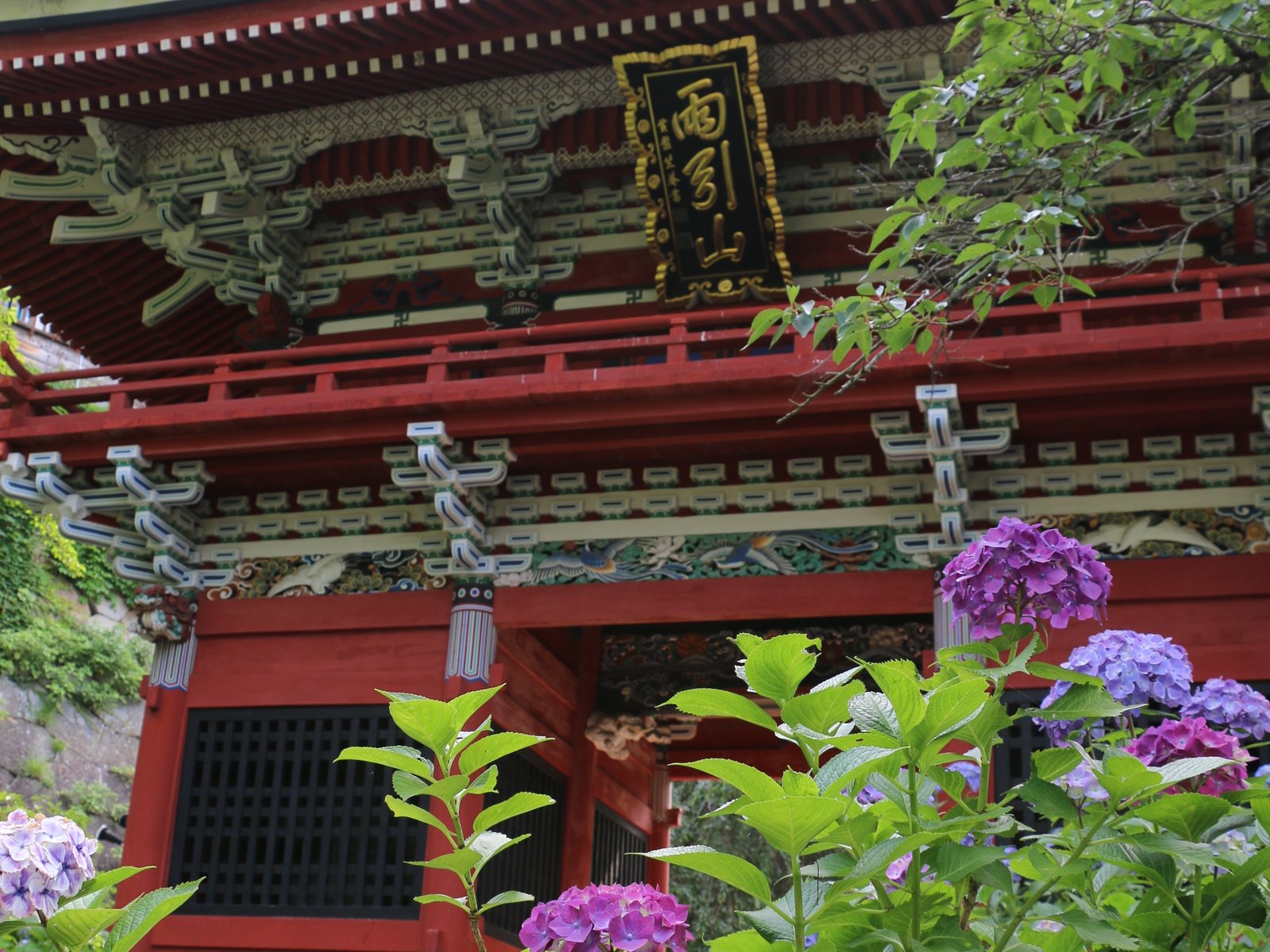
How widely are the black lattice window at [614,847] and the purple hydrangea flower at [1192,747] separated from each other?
26.5 feet

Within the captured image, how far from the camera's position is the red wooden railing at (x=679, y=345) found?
23.6 ft

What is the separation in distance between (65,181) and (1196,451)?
306 inches

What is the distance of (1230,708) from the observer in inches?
113

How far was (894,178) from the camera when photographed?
→ 9.23 metres

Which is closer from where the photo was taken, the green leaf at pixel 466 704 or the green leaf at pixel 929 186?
the green leaf at pixel 466 704

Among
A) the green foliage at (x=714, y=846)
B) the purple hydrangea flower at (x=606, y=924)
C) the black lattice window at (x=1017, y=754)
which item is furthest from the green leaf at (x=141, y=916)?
the green foliage at (x=714, y=846)

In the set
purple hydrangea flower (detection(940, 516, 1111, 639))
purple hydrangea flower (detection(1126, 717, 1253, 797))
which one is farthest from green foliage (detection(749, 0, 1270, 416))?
purple hydrangea flower (detection(940, 516, 1111, 639))

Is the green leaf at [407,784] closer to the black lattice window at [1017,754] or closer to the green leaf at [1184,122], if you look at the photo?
the green leaf at [1184,122]

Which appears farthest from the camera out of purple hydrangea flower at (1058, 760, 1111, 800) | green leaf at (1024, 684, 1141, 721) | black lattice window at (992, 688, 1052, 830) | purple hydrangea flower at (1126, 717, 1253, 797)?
black lattice window at (992, 688, 1052, 830)

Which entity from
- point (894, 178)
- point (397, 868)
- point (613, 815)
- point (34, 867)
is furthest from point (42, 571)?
point (34, 867)

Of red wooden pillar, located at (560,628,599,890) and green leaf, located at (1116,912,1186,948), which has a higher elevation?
red wooden pillar, located at (560,628,599,890)

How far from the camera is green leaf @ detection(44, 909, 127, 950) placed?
7.15ft

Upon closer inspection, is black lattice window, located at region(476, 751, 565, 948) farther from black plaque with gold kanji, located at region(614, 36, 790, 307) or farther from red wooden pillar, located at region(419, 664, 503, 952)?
black plaque with gold kanji, located at region(614, 36, 790, 307)

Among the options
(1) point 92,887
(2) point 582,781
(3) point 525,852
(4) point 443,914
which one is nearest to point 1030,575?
(1) point 92,887
